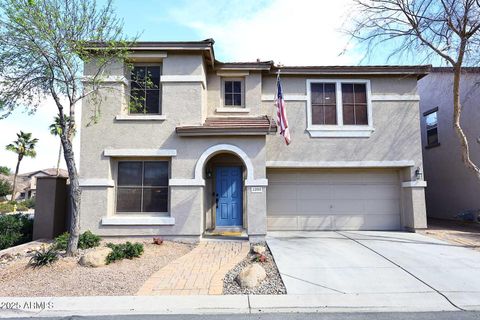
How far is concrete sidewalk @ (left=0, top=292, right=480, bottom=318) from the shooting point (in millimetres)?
5258

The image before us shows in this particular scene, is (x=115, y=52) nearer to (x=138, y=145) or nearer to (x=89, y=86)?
(x=89, y=86)

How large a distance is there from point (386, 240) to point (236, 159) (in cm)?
580

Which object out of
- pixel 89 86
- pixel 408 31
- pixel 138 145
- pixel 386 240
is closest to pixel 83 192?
pixel 138 145

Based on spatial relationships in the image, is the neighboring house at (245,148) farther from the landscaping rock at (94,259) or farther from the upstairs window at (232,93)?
the landscaping rock at (94,259)

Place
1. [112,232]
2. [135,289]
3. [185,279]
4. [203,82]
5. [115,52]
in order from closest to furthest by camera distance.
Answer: [135,289] < [185,279] < [115,52] < [112,232] < [203,82]

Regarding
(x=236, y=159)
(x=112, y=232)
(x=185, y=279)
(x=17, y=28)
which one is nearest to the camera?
(x=185, y=279)

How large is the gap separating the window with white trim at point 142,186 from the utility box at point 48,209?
7.12 feet

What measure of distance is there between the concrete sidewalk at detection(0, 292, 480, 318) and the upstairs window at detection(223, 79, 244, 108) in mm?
8027

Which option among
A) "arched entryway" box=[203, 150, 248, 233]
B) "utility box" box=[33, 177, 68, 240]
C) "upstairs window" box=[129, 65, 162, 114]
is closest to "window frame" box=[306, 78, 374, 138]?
"arched entryway" box=[203, 150, 248, 233]

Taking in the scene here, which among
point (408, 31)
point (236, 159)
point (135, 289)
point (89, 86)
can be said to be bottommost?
point (135, 289)

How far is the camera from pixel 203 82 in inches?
426

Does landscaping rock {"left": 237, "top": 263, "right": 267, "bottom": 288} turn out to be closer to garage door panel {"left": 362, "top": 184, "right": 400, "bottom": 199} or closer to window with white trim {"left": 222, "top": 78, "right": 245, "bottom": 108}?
window with white trim {"left": 222, "top": 78, "right": 245, "bottom": 108}

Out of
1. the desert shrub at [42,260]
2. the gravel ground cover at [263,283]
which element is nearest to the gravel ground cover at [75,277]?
the desert shrub at [42,260]

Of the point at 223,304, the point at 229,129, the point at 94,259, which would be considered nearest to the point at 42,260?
the point at 94,259
